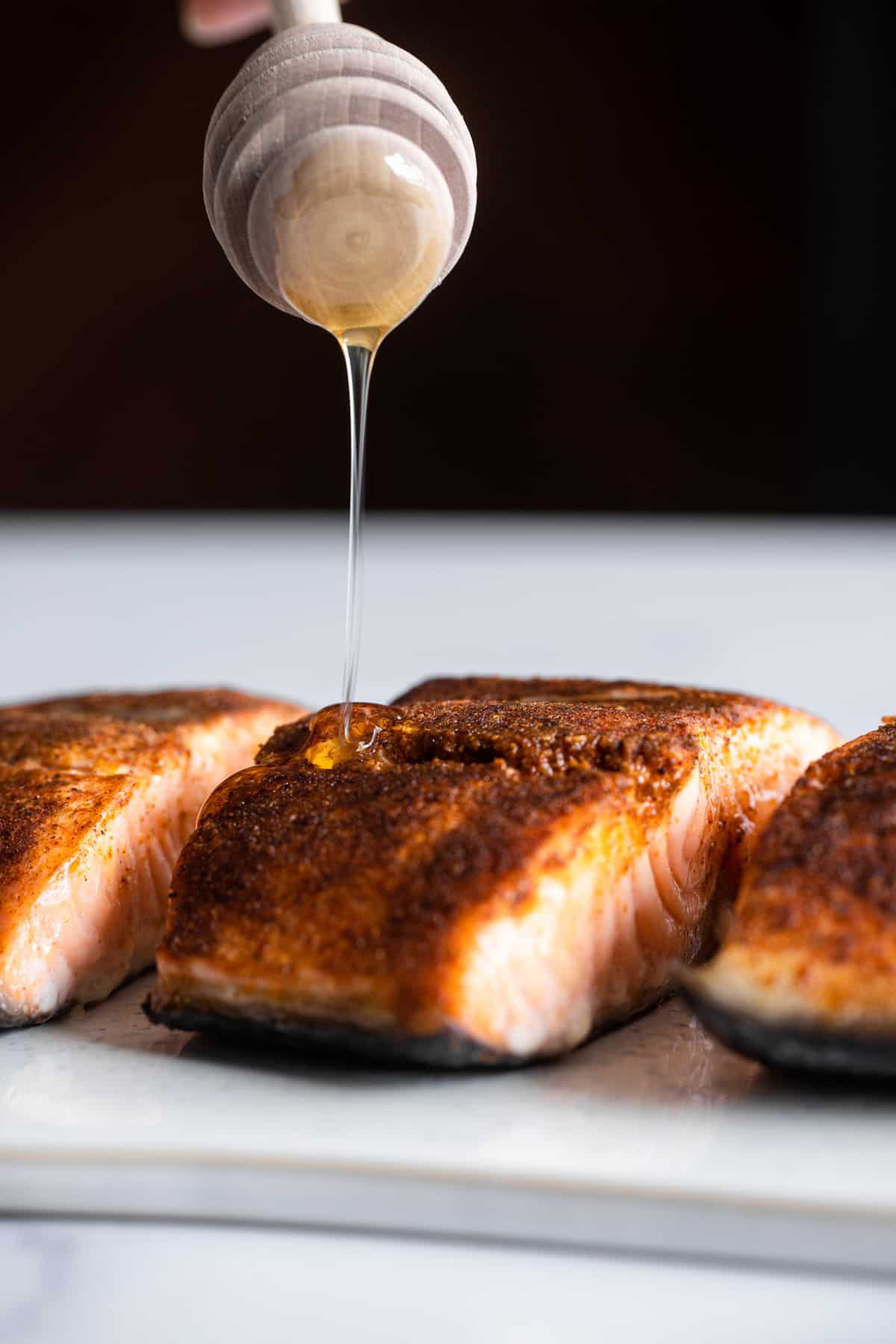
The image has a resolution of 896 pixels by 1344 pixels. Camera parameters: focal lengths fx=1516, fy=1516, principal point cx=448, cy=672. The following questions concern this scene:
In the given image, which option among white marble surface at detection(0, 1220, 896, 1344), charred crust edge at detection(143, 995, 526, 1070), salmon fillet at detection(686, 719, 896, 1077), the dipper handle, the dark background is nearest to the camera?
white marble surface at detection(0, 1220, 896, 1344)

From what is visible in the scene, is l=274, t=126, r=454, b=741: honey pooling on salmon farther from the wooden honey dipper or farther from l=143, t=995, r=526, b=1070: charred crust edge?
l=143, t=995, r=526, b=1070: charred crust edge

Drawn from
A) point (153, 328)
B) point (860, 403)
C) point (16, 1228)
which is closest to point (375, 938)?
point (16, 1228)

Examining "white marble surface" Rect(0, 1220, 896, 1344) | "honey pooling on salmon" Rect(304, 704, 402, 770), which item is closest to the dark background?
"honey pooling on salmon" Rect(304, 704, 402, 770)

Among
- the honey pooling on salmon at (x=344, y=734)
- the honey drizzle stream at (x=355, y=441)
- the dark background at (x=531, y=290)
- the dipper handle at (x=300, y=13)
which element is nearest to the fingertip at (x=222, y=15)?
the dipper handle at (x=300, y=13)

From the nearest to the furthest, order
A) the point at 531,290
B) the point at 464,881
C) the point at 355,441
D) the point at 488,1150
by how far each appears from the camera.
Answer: the point at 488,1150, the point at 464,881, the point at 355,441, the point at 531,290

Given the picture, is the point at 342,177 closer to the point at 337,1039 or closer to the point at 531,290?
the point at 337,1039

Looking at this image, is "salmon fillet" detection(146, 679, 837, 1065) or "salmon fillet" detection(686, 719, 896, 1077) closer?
"salmon fillet" detection(686, 719, 896, 1077)

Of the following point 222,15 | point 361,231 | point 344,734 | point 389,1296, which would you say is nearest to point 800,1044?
point 389,1296
